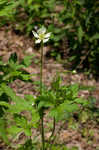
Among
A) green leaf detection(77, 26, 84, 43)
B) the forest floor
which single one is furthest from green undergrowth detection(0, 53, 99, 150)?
green leaf detection(77, 26, 84, 43)

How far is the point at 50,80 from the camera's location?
14.8 feet

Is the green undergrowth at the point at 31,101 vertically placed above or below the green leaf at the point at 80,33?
above

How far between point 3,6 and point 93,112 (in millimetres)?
2447

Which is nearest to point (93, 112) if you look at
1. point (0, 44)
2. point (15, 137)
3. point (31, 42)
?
point (15, 137)

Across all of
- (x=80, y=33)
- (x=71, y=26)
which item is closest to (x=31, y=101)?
(x=80, y=33)

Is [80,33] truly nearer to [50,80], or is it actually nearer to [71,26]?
[71,26]

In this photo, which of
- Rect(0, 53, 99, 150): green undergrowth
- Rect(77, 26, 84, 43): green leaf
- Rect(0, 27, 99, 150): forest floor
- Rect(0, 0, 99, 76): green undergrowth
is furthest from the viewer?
Rect(77, 26, 84, 43): green leaf

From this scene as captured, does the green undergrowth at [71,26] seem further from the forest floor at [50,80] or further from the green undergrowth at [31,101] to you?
the green undergrowth at [31,101]

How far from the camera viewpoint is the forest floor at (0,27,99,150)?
3453mm

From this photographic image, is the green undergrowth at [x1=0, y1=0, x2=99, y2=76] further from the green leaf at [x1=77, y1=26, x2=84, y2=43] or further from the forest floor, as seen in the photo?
the forest floor

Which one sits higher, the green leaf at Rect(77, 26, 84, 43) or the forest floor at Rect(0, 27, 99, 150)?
the green leaf at Rect(77, 26, 84, 43)

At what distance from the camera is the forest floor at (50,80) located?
3.45 m

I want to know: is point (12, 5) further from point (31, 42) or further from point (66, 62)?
point (31, 42)

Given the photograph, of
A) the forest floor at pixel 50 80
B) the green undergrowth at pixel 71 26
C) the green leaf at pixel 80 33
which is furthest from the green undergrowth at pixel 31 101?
the green leaf at pixel 80 33
